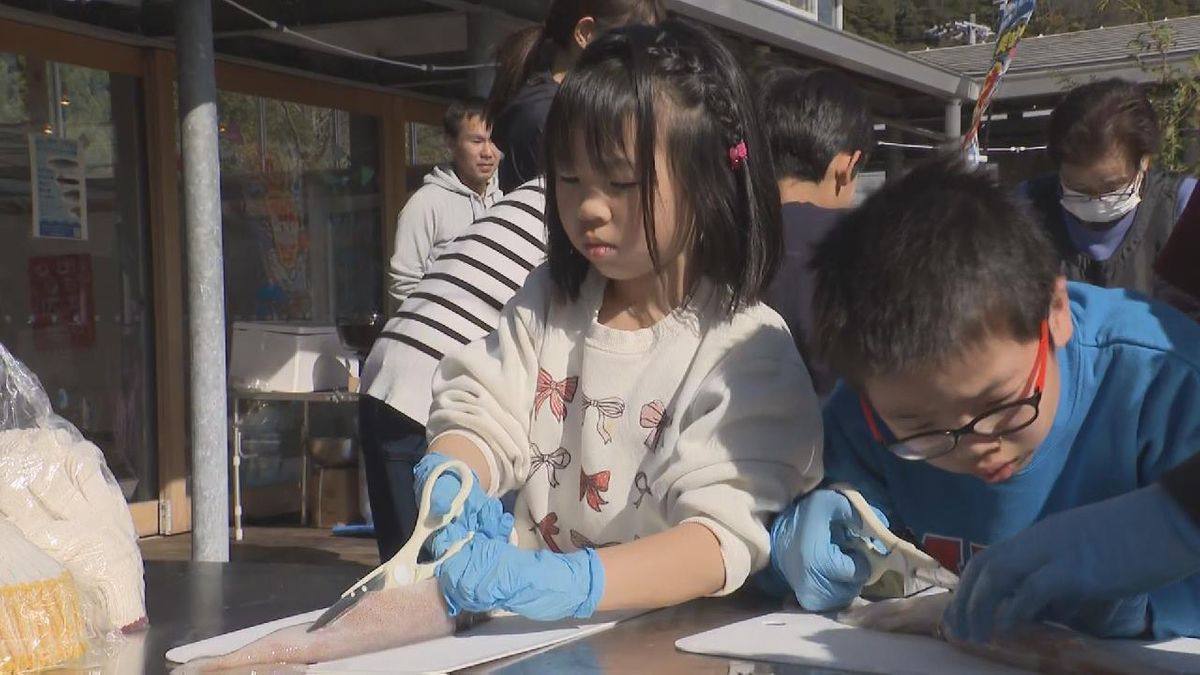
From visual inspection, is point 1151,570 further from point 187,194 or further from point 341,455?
point 341,455

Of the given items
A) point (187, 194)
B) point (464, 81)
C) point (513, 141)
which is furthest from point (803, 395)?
point (464, 81)

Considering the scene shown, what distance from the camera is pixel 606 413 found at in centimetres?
159

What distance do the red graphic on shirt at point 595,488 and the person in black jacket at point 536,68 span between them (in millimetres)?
734

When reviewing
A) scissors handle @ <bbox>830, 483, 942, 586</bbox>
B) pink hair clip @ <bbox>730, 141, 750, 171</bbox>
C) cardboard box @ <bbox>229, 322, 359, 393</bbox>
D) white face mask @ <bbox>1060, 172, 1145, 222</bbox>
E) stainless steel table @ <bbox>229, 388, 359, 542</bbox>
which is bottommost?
stainless steel table @ <bbox>229, 388, 359, 542</bbox>

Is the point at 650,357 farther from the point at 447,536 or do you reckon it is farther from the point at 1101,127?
the point at 1101,127

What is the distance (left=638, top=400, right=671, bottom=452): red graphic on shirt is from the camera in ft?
5.12

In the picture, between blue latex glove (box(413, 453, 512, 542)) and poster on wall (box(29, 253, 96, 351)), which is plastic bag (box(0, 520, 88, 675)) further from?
poster on wall (box(29, 253, 96, 351))

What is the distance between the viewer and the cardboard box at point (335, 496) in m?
6.64

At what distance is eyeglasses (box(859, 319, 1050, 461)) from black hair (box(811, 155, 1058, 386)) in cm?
4

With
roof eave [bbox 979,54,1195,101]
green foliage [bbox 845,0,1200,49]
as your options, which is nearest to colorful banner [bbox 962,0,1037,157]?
roof eave [bbox 979,54,1195,101]

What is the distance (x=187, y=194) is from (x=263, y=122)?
2723mm

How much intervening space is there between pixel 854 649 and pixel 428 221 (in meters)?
3.97

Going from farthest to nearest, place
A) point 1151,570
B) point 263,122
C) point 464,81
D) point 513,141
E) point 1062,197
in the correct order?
point 464,81, point 263,122, point 1062,197, point 513,141, point 1151,570

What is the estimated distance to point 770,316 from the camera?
1644 mm
